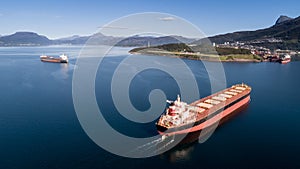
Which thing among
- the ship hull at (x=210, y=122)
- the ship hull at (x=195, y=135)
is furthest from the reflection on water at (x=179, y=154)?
the ship hull at (x=210, y=122)

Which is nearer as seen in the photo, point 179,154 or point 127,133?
point 179,154

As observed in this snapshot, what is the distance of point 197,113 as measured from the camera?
13.9m

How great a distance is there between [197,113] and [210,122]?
1083 mm

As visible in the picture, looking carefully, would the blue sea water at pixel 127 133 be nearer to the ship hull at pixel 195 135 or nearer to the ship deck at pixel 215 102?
the ship hull at pixel 195 135

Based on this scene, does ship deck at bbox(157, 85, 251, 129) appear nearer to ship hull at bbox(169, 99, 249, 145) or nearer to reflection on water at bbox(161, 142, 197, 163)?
ship hull at bbox(169, 99, 249, 145)

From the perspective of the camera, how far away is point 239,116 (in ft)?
52.9

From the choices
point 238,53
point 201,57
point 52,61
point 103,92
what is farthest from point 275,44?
point 103,92

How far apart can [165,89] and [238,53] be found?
4080cm

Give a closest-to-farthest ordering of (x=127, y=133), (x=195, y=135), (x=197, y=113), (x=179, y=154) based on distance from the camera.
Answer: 1. (x=179, y=154)
2. (x=127, y=133)
3. (x=195, y=135)
4. (x=197, y=113)

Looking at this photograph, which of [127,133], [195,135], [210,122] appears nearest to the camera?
[127,133]

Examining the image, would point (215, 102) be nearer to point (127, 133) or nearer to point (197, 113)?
point (197, 113)

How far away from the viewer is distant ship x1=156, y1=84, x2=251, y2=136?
1228 cm

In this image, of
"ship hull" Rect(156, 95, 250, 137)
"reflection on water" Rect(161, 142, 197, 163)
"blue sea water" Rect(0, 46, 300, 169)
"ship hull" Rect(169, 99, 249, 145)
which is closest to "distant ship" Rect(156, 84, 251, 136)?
"ship hull" Rect(156, 95, 250, 137)

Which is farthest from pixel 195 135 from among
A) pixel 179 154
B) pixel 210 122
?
pixel 179 154
